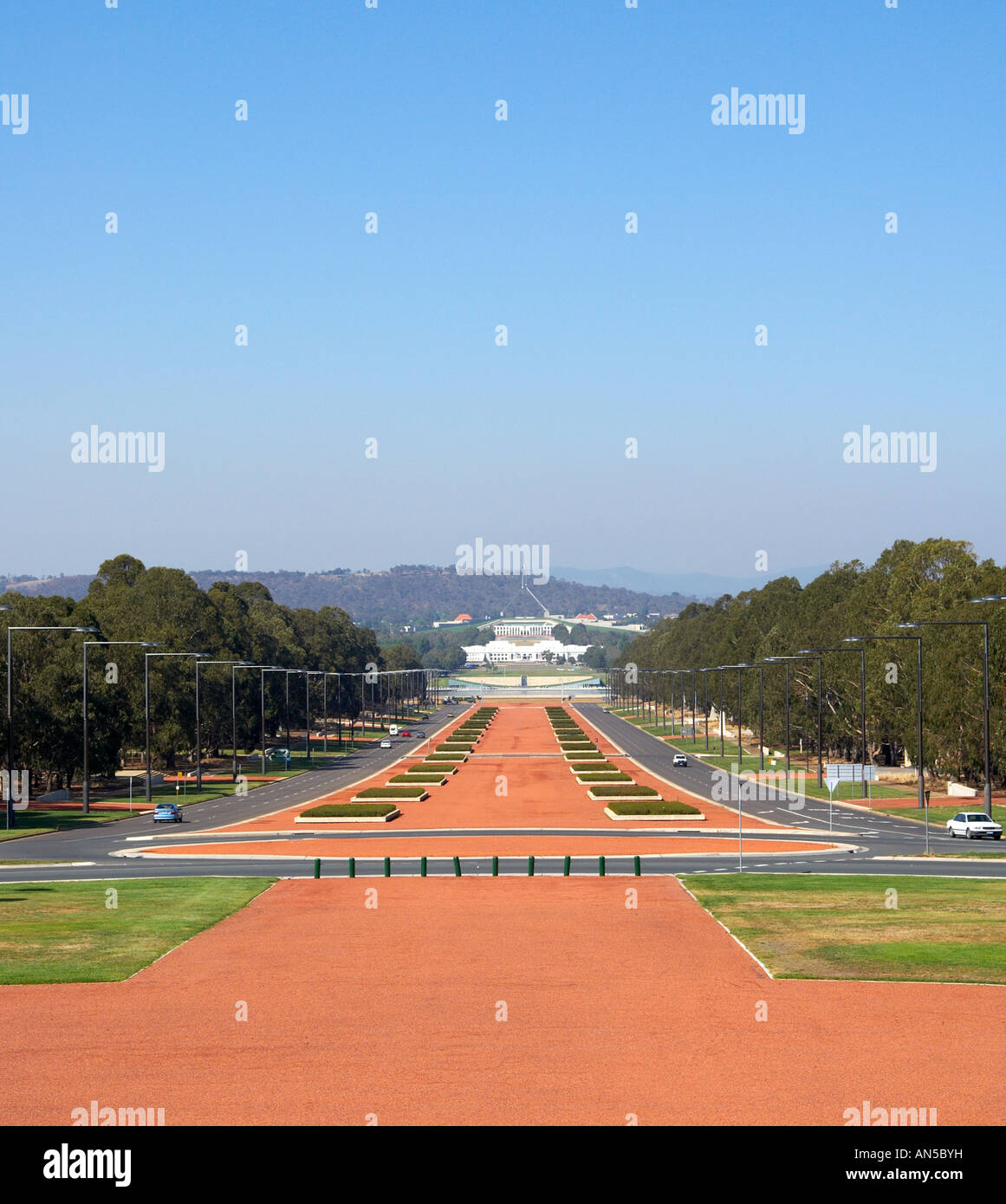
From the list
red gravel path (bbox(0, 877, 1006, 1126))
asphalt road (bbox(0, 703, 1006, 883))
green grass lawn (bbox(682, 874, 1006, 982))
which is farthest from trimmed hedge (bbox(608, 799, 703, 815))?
red gravel path (bbox(0, 877, 1006, 1126))

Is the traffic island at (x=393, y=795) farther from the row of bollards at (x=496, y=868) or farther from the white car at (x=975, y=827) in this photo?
the white car at (x=975, y=827)

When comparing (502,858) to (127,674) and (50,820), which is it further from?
(127,674)

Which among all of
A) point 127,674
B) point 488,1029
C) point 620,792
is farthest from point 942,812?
point 127,674

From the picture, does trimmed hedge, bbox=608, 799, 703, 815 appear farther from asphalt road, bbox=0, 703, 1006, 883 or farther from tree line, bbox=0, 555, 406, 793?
tree line, bbox=0, 555, 406, 793

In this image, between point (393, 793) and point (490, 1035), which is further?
point (393, 793)

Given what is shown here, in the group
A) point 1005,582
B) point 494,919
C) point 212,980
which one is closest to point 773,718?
point 1005,582

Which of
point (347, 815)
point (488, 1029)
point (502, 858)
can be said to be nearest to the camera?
point (488, 1029)

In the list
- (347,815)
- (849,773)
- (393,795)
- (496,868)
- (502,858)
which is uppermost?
(849,773)
